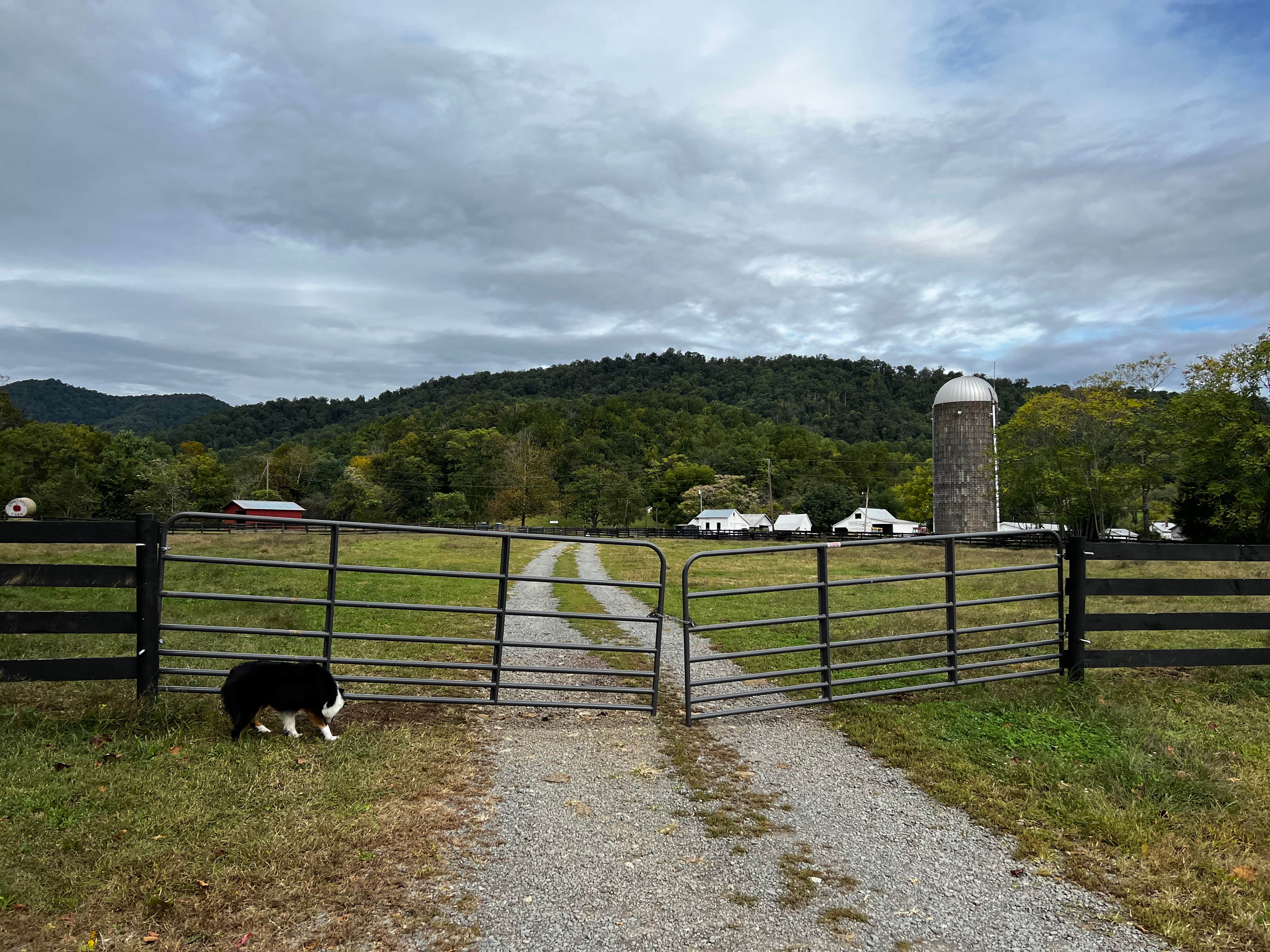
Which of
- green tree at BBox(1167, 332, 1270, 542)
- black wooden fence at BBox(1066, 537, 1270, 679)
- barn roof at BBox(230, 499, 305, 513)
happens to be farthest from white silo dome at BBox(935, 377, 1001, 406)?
barn roof at BBox(230, 499, 305, 513)

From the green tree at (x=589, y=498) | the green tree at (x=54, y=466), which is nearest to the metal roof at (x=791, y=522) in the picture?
the green tree at (x=589, y=498)

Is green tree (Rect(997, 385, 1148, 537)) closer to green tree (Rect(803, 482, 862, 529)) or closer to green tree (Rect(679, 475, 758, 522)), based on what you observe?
green tree (Rect(803, 482, 862, 529))

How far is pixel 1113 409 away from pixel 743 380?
366 ft

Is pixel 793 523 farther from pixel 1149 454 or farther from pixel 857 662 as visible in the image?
pixel 857 662

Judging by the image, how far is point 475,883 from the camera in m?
3.73

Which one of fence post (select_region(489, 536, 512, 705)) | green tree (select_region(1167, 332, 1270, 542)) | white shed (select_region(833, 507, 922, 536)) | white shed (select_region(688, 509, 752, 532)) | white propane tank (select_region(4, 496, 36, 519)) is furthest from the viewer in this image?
white shed (select_region(833, 507, 922, 536))

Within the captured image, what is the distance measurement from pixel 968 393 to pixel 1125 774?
59.3 m

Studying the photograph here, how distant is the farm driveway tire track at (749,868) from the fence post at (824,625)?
107 cm

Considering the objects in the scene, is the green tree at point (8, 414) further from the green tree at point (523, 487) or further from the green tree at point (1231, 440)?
the green tree at point (1231, 440)

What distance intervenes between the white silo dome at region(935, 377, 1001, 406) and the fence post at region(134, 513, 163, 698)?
61215mm

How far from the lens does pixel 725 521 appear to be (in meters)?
86.1

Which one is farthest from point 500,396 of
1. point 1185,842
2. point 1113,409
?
point 1185,842

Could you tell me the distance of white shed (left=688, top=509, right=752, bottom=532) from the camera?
279 ft

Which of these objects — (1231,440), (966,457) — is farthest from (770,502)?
(1231,440)
